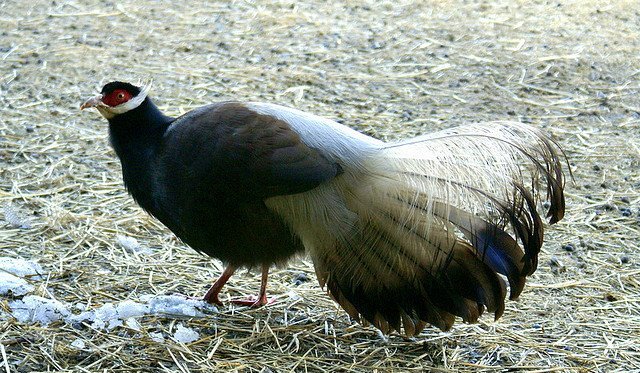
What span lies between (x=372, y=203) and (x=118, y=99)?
4.38 feet

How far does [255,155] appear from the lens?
3695mm

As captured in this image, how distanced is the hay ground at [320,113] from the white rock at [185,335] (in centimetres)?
4

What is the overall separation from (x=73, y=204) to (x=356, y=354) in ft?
7.16

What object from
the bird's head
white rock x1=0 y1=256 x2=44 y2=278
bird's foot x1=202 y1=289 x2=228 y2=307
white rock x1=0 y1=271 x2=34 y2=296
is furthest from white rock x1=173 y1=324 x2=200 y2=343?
the bird's head

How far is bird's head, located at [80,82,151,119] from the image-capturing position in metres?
4.13

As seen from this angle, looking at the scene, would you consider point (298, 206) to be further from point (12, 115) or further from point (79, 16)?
point (79, 16)

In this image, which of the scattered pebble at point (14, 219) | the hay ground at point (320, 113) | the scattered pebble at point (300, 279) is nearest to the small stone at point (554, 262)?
the hay ground at point (320, 113)

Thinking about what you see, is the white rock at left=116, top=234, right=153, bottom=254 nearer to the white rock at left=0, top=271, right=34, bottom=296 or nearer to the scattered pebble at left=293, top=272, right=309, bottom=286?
the white rock at left=0, top=271, right=34, bottom=296

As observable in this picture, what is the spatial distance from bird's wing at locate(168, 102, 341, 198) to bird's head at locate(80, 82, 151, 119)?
1.38ft

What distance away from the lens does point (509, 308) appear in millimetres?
4309

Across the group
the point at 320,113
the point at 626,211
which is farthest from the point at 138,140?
the point at 626,211

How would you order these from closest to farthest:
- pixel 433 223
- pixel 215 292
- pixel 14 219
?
pixel 433 223 < pixel 215 292 < pixel 14 219

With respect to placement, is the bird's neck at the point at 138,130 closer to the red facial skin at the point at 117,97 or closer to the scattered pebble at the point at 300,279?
the red facial skin at the point at 117,97

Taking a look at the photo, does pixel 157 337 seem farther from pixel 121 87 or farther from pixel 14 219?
pixel 14 219
